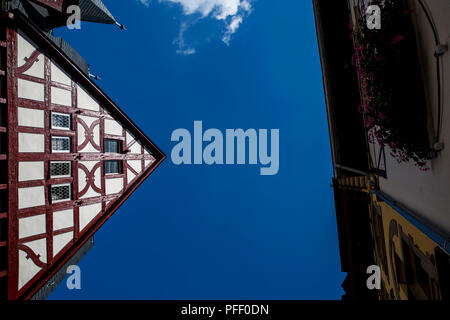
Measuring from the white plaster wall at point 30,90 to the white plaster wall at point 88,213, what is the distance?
4951 mm

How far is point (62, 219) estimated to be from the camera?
34.3 ft

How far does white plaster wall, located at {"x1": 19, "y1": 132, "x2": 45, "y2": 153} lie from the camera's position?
30.0 feet

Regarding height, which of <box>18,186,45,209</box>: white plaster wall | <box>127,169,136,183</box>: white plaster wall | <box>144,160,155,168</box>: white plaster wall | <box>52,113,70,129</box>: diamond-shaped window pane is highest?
<box>52,113,70,129</box>: diamond-shaped window pane

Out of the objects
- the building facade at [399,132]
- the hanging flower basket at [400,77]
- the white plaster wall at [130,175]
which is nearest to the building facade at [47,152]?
the white plaster wall at [130,175]

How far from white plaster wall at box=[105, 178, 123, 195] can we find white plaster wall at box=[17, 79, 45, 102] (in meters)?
4.76

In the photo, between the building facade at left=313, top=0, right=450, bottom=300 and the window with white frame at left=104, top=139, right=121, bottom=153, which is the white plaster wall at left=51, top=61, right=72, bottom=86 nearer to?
the window with white frame at left=104, top=139, right=121, bottom=153

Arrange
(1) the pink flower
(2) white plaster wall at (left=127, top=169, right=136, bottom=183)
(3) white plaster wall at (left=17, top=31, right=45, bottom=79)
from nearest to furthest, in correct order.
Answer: (1) the pink flower
(3) white plaster wall at (left=17, top=31, right=45, bottom=79)
(2) white plaster wall at (left=127, top=169, right=136, bottom=183)

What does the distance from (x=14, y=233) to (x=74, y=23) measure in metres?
11.2

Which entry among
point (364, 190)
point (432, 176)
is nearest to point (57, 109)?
point (432, 176)

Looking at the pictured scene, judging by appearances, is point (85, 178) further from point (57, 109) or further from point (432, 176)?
point (432, 176)

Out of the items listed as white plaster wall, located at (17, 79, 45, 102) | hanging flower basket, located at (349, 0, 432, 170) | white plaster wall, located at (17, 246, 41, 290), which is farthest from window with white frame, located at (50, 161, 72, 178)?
hanging flower basket, located at (349, 0, 432, 170)
